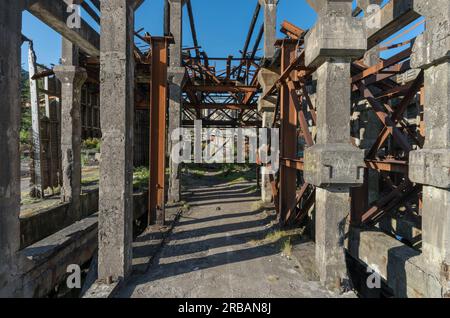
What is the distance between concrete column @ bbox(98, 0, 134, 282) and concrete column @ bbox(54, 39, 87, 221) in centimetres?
506

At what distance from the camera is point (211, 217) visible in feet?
23.0

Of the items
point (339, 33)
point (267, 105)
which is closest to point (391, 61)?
point (339, 33)

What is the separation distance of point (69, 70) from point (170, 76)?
3100 mm

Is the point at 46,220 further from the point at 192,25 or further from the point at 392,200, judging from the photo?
the point at 192,25

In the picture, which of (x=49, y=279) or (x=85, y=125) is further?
(x=85, y=125)

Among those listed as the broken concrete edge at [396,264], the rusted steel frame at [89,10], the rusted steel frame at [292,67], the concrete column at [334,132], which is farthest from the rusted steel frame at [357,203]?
the rusted steel frame at [89,10]

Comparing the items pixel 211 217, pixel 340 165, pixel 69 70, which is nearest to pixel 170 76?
pixel 69 70

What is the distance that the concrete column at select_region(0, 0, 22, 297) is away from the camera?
3.13 m

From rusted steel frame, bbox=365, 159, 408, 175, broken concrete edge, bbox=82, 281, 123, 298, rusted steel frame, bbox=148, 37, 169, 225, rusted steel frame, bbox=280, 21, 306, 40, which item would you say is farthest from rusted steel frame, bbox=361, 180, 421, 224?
rusted steel frame, bbox=280, 21, 306, 40

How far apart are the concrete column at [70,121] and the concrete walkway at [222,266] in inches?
151
